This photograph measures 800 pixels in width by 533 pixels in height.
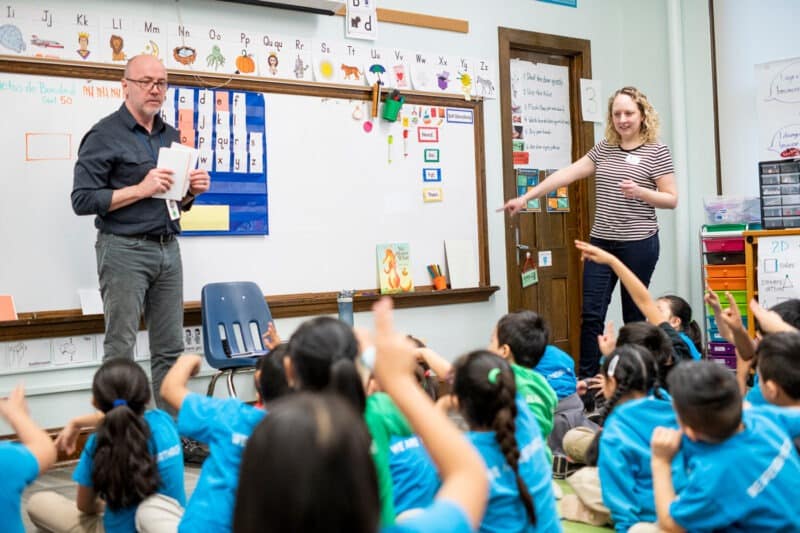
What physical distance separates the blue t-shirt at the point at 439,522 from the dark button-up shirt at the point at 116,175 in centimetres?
260

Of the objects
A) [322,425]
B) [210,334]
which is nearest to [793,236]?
[210,334]

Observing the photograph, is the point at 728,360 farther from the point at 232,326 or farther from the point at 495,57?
the point at 232,326

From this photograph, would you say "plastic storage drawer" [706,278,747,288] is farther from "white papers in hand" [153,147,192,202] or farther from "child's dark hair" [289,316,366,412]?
"child's dark hair" [289,316,366,412]

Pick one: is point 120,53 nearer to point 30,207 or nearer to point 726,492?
point 30,207

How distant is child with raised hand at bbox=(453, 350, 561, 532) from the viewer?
165cm

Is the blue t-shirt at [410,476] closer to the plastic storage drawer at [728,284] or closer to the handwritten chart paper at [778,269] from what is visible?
the handwritten chart paper at [778,269]

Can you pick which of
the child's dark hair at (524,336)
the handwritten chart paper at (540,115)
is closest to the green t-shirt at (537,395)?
the child's dark hair at (524,336)

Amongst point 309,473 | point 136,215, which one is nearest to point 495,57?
point 136,215

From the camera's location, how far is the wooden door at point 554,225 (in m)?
5.13

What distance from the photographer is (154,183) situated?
3227 millimetres

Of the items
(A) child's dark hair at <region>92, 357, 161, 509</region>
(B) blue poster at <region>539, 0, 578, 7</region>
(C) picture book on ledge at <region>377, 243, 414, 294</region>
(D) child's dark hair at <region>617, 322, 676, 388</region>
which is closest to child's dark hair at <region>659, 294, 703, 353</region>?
(D) child's dark hair at <region>617, 322, 676, 388</region>

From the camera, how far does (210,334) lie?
3764mm

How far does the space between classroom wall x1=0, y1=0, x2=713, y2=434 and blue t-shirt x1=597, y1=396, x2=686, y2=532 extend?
2344mm

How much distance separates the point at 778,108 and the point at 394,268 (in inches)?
112
